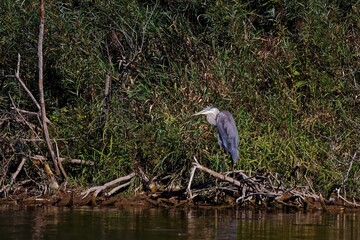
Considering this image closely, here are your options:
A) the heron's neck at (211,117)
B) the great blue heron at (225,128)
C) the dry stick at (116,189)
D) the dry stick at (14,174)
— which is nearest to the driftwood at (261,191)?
the great blue heron at (225,128)

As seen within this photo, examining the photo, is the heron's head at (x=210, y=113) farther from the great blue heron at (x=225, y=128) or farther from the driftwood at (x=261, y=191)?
the driftwood at (x=261, y=191)

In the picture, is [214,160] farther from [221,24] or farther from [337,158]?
[221,24]

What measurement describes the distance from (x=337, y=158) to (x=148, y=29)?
3026 mm

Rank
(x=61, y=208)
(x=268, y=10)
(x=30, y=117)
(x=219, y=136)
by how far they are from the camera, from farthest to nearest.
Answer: (x=268, y=10)
(x=30, y=117)
(x=219, y=136)
(x=61, y=208)

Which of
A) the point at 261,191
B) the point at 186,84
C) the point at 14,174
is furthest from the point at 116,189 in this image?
the point at 186,84

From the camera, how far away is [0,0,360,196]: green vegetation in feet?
35.1

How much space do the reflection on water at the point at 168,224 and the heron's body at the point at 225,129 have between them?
0.78 metres

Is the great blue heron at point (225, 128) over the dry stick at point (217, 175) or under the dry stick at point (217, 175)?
over

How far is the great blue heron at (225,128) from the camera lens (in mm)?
10398

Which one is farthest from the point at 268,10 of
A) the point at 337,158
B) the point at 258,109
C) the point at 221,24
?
the point at 337,158

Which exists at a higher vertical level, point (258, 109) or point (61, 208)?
point (258, 109)

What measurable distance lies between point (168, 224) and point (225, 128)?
203cm

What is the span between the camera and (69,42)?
38.3 feet

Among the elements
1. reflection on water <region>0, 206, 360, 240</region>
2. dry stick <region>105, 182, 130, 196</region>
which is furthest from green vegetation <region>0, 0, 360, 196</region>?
reflection on water <region>0, 206, 360, 240</region>
